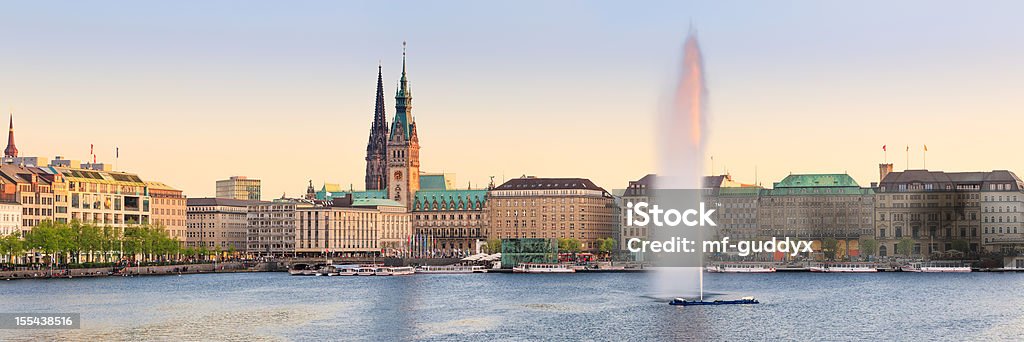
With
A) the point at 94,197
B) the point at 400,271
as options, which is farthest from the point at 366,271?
the point at 94,197

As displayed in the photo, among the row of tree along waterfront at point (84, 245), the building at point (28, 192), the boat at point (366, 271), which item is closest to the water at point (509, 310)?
the row of tree along waterfront at point (84, 245)

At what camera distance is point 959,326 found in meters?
93.7

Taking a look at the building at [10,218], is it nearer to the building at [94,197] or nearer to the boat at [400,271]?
the building at [94,197]

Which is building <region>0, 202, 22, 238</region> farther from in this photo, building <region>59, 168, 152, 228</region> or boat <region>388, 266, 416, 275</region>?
boat <region>388, 266, 416, 275</region>

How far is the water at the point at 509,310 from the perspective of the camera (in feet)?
288

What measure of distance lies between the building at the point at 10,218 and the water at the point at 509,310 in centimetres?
1874

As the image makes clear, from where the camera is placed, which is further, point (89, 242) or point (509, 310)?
point (89, 242)

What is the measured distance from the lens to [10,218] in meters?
170

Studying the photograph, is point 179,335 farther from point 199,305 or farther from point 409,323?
point 199,305

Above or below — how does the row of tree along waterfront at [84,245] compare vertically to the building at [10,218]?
below

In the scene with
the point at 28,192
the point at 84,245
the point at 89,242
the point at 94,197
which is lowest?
the point at 84,245

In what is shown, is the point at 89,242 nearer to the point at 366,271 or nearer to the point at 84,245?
the point at 84,245

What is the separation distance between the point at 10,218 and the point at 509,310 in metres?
82.5

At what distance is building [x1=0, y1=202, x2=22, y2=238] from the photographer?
550 ft
